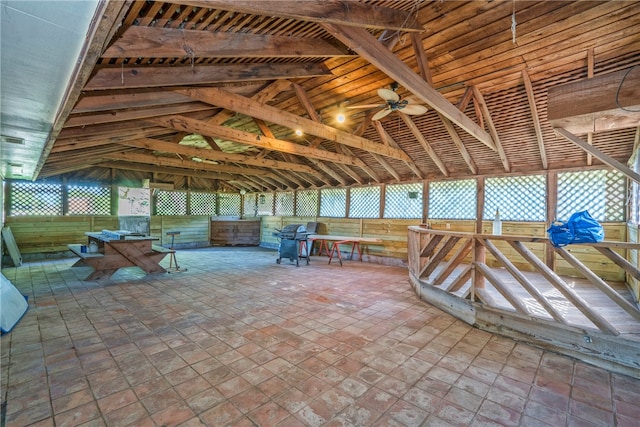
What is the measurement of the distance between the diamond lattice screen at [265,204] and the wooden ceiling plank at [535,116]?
911 centimetres

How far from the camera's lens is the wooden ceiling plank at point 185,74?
2344 mm

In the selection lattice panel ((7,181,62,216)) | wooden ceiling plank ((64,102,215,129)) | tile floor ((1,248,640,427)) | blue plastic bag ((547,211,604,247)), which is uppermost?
wooden ceiling plank ((64,102,215,129))

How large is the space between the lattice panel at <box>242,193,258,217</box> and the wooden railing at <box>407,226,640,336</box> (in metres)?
8.86

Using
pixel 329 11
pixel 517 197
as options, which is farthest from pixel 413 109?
pixel 517 197

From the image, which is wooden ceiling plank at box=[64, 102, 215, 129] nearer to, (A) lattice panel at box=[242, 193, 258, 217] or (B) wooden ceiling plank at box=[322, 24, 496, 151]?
(B) wooden ceiling plank at box=[322, 24, 496, 151]

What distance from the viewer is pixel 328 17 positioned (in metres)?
2.21

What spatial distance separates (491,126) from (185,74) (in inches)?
189

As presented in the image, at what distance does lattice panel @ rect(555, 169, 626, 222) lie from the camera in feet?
16.0

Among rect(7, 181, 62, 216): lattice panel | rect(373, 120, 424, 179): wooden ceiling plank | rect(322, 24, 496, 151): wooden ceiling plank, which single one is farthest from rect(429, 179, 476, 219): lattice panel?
rect(7, 181, 62, 216): lattice panel

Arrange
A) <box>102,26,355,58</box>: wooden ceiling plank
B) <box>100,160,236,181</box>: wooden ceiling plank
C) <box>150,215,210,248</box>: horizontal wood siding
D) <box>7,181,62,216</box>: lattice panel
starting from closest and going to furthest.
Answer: <box>102,26,355,58</box>: wooden ceiling plank, <box>7,181,62,216</box>: lattice panel, <box>100,160,236,181</box>: wooden ceiling plank, <box>150,215,210,248</box>: horizontal wood siding

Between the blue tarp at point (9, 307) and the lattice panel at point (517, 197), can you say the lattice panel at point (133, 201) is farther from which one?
the lattice panel at point (517, 197)

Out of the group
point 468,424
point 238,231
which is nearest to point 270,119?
point 468,424

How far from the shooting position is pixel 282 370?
2.28m

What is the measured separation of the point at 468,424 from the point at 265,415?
1266 mm
